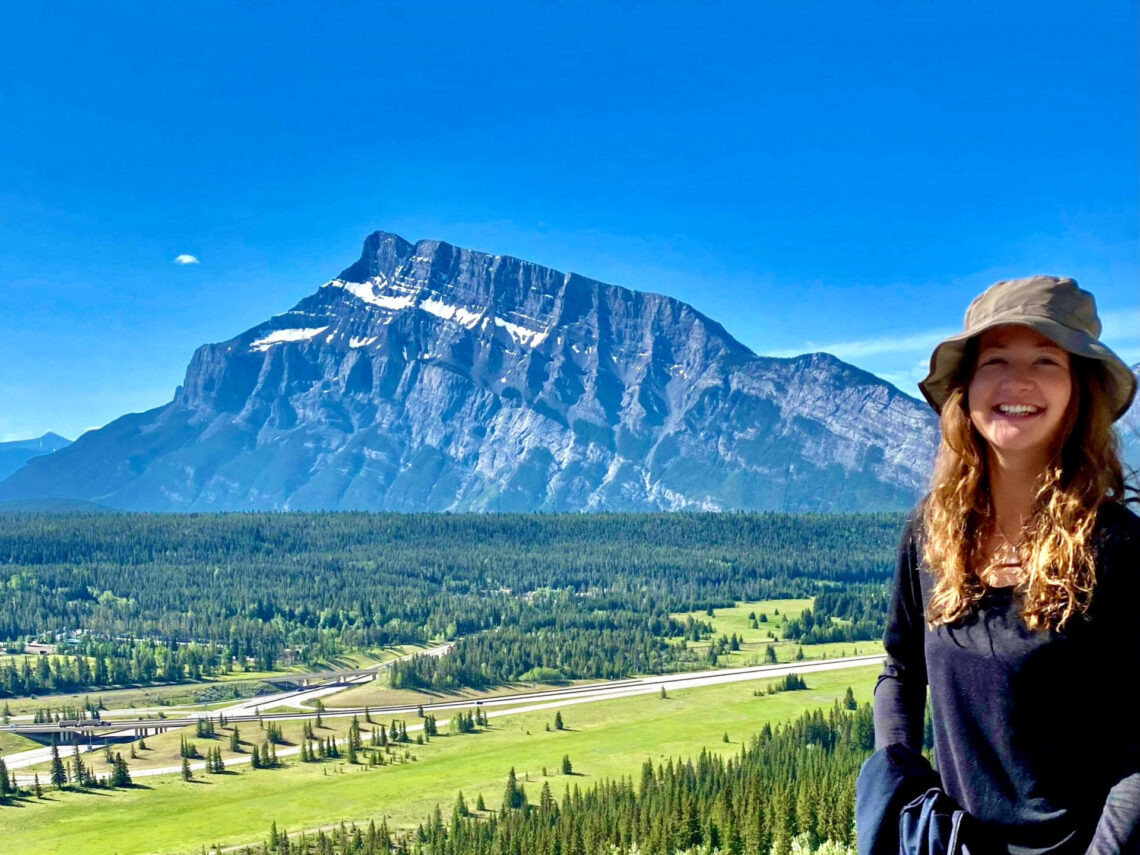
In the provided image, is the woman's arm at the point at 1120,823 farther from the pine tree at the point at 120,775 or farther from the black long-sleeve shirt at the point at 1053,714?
the pine tree at the point at 120,775

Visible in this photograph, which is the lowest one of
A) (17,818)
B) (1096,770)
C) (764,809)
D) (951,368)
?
(17,818)

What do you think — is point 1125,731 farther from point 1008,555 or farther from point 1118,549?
point 1008,555

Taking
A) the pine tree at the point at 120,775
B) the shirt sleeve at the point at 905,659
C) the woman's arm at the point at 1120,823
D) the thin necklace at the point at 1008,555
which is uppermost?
the thin necklace at the point at 1008,555

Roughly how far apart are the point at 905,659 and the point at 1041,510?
1.32 metres

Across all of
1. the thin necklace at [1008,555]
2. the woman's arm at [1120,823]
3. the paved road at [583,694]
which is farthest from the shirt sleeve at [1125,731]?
the paved road at [583,694]

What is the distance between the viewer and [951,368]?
641 cm

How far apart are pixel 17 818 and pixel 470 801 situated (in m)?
43.3

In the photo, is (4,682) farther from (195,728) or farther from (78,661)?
(195,728)

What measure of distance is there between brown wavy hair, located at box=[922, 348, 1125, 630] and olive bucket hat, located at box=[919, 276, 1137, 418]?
0.37 feet

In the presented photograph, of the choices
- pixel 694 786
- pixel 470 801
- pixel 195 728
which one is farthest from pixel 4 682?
pixel 694 786

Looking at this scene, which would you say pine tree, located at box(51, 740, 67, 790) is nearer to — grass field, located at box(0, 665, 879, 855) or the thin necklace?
grass field, located at box(0, 665, 879, 855)

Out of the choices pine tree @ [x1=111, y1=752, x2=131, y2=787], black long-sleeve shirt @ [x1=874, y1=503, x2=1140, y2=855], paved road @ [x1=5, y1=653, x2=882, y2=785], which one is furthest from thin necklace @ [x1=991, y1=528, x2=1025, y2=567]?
paved road @ [x1=5, y1=653, x2=882, y2=785]

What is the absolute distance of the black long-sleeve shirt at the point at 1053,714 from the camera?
5574 mm

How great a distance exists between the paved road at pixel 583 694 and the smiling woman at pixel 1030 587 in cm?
12532
